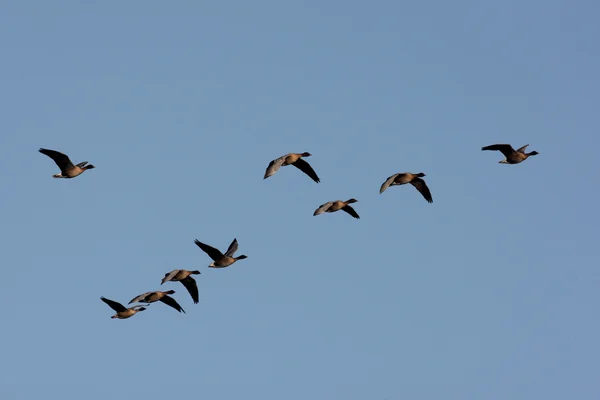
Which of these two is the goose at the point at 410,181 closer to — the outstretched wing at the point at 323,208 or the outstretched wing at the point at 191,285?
the outstretched wing at the point at 323,208

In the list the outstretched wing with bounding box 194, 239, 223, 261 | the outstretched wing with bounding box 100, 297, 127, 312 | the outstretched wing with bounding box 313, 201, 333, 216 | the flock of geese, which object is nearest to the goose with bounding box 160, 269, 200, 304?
the flock of geese

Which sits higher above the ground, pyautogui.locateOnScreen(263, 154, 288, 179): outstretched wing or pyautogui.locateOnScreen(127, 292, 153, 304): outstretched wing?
pyautogui.locateOnScreen(263, 154, 288, 179): outstretched wing

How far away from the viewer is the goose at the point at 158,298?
3275cm

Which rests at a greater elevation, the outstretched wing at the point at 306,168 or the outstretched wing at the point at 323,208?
the outstretched wing at the point at 306,168

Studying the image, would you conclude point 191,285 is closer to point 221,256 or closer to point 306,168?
point 221,256

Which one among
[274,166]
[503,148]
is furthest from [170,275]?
[503,148]

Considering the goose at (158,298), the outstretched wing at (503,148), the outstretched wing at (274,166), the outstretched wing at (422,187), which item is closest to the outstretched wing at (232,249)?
the goose at (158,298)

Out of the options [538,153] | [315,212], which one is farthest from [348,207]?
[538,153]

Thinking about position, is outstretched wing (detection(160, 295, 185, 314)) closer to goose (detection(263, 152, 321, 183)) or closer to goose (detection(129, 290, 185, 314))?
goose (detection(129, 290, 185, 314))

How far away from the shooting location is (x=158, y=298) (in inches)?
1316

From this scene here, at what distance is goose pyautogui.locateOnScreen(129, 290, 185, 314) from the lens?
32750 mm

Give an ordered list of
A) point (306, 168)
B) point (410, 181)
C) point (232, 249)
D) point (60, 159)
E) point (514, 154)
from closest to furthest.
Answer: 1. point (306, 168)
2. point (232, 249)
3. point (60, 159)
4. point (410, 181)
5. point (514, 154)

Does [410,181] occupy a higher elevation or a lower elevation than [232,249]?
higher

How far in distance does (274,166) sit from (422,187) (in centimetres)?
677
